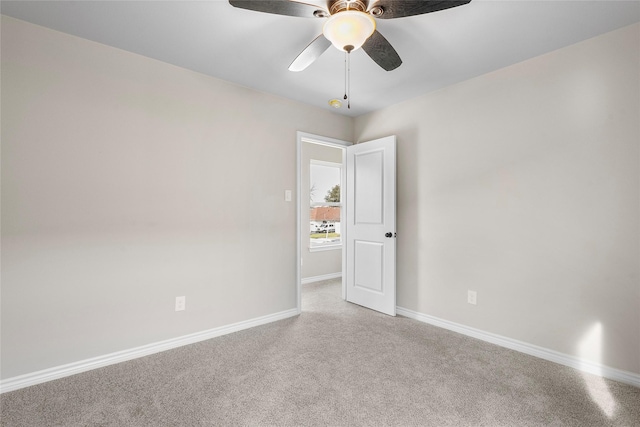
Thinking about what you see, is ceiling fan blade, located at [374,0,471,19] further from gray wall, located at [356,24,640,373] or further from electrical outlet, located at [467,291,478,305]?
electrical outlet, located at [467,291,478,305]

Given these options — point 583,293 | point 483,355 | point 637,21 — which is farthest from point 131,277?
point 637,21

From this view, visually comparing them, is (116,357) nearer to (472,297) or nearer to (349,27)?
(349,27)

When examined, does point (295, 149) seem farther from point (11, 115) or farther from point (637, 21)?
point (637, 21)

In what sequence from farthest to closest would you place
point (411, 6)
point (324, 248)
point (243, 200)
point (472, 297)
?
point (324, 248) → point (243, 200) → point (472, 297) → point (411, 6)

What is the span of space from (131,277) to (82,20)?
1.83 metres

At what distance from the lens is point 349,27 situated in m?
1.64

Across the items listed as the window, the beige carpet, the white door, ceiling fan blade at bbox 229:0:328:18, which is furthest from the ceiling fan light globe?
the window

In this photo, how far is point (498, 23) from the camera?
206 centimetres

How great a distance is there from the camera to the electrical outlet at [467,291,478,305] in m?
2.93

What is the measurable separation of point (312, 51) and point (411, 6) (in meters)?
0.68

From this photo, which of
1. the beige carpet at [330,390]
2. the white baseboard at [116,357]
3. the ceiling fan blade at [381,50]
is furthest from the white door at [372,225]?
the ceiling fan blade at [381,50]

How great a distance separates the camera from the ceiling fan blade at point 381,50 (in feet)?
6.14

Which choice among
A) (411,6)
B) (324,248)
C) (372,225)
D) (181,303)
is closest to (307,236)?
(324,248)

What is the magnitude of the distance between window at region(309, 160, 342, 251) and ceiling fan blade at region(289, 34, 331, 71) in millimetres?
2939
